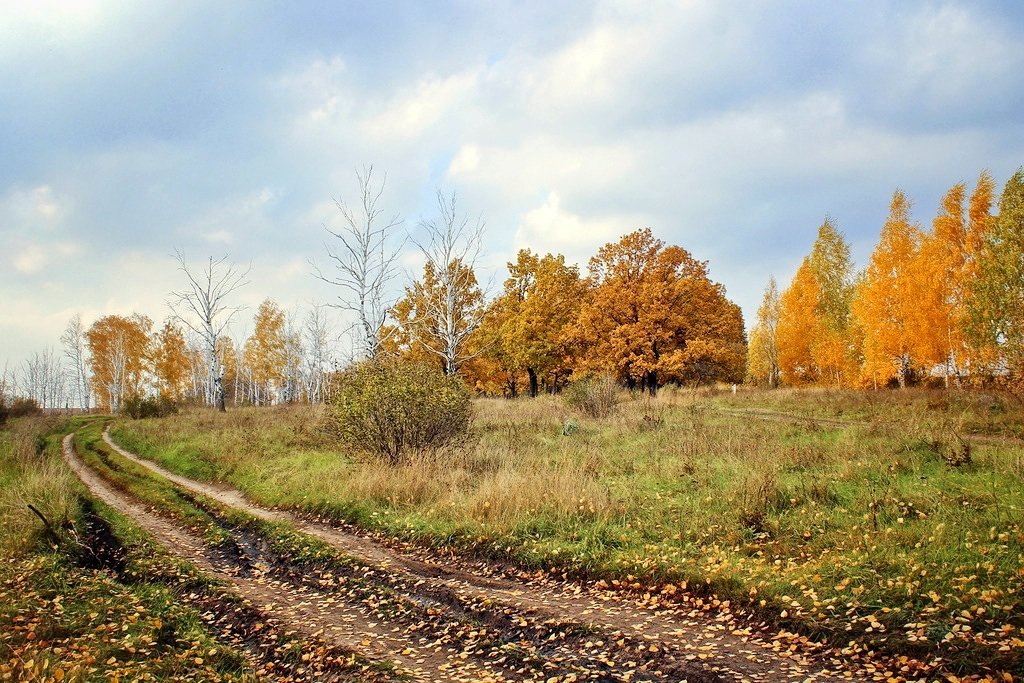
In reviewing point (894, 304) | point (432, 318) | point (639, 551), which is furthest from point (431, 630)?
point (894, 304)

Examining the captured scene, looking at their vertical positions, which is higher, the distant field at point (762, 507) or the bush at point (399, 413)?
the bush at point (399, 413)

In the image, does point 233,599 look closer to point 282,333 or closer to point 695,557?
point 695,557

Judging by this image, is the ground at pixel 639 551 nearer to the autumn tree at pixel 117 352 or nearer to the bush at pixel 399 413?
the bush at pixel 399 413

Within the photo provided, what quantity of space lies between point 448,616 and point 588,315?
90.9 feet

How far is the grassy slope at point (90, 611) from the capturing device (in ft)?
16.5

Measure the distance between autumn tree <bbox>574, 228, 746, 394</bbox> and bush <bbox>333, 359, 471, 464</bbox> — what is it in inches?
753

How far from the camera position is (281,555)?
9422 millimetres

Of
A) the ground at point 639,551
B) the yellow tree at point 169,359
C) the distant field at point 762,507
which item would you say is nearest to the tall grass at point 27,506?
the ground at point 639,551

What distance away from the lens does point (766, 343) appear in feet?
167

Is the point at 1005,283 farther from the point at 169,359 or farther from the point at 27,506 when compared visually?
the point at 169,359

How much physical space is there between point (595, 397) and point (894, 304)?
1925cm

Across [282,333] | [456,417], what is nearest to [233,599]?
[456,417]

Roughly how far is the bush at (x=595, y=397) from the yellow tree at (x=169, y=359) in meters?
49.2

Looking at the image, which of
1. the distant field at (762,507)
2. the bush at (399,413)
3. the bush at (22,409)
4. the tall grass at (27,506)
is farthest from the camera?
the bush at (22,409)
